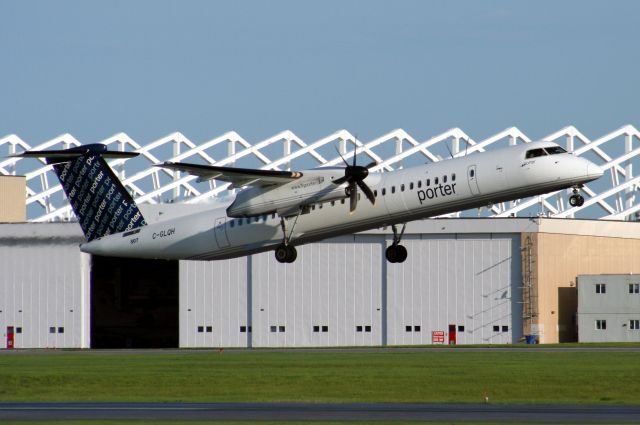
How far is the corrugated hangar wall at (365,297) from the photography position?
8300 centimetres

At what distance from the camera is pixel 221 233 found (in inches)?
2154

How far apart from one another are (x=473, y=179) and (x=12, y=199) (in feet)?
186

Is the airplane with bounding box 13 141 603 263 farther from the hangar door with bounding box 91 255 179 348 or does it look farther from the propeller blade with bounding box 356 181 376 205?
the hangar door with bounding box 91 255 179 348

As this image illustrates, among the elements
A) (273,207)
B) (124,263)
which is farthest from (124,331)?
(273,207)

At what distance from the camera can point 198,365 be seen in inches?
2426

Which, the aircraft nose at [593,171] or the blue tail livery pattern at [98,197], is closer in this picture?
the aircraft nose at [593,171]

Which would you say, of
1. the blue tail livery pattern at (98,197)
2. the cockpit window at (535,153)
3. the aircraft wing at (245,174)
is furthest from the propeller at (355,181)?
the blue tail livery pattern at (98,197)

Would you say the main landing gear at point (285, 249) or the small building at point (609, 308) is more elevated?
the main landing gear at point (285, 249)

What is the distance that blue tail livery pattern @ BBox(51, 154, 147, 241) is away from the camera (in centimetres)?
5759

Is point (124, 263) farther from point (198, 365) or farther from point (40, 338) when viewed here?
point (198, 365)

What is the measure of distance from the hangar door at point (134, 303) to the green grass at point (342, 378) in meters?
25.0

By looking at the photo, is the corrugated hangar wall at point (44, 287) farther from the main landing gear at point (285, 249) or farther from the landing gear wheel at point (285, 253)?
the landing gear wheel at point (285, 253)

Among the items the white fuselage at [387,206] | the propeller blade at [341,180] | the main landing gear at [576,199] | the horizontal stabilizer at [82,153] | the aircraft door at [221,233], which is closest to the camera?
the white fuselage at [387,206]

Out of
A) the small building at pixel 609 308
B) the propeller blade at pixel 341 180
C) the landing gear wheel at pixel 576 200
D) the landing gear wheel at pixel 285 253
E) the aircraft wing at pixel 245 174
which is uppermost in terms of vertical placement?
the aircraft wing at pixel 245 174
